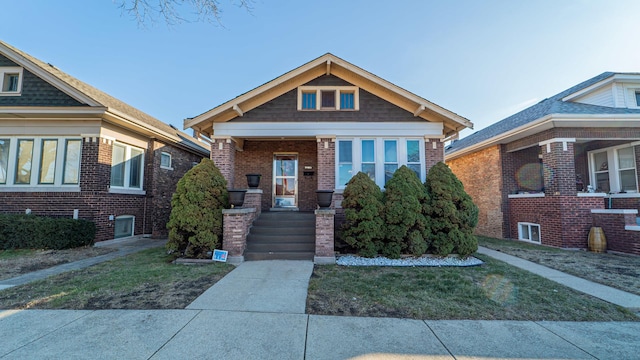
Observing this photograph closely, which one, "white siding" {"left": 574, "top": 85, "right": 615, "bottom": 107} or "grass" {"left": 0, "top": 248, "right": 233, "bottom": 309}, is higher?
"white siding" {"left": 574, "top": 85, "right": 615, "bottom": 107}

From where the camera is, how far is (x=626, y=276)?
17.9 feet

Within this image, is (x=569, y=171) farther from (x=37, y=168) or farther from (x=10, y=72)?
(x=10, y=72)

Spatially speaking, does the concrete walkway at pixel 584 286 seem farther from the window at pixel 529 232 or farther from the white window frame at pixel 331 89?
the white window frame at pixel 331 89

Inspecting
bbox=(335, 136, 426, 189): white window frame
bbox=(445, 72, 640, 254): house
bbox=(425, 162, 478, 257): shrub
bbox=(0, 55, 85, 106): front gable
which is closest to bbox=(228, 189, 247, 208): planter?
bbox=(335, 136, 426, 189): white window frame

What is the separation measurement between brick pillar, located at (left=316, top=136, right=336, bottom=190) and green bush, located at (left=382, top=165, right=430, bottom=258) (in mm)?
2103

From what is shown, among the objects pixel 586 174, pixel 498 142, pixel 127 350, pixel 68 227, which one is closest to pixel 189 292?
pixel 127 350

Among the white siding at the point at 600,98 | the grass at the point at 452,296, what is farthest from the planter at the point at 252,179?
the white siding at the point at 600,98

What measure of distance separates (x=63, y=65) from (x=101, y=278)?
37.8 feet

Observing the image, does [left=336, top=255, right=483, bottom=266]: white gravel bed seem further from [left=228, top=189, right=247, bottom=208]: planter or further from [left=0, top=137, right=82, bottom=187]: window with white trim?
[left=0, top=137, right=82, bottom=187]: window with white trim

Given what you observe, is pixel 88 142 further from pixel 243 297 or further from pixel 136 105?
pixel 243 297

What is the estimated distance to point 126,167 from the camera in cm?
1008

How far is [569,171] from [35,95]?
703 inches

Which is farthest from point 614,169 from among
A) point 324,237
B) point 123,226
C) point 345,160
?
point 123,226

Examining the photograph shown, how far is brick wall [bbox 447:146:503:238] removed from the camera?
11.0 metres
